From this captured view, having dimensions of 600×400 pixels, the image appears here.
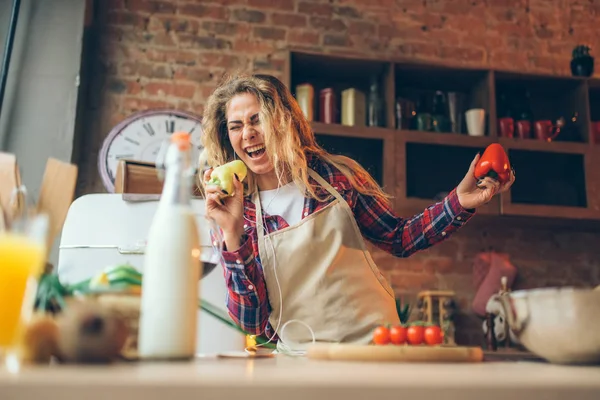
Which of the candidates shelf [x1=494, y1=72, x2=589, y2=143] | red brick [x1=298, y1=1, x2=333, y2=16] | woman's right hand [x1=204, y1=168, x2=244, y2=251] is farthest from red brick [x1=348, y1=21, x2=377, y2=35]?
woman's right hand [x1=204, y1=168, x2=244, y2=251]

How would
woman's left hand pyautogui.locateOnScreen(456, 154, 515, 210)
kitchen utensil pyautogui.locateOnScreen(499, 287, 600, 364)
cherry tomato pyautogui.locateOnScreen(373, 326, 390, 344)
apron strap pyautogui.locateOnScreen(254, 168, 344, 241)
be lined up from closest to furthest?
1. kitchen utensil pyautogui.locateOnScreen(499, 287, 600, 364)
2. cherry tomato pyautogui.locateOnScreen(373, 326, 390, 344)
3. woman's left hand pyautogui.locateOnScreen(456, 154, 515, 210)
4. apron strap pyautogui.locateOnScreen(254, 168, 344, 241)

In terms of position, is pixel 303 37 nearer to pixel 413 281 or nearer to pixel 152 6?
pixel 152 6

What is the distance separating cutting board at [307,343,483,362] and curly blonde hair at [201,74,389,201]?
1050mm

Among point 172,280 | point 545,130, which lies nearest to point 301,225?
point 172,280

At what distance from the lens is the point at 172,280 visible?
2.22 feet

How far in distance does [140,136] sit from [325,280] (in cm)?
168

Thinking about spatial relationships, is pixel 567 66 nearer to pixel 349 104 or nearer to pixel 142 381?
pixel 349 104

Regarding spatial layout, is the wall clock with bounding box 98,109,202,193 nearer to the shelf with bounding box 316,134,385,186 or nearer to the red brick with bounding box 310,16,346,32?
the shelf with bounding box 316,134,385,186

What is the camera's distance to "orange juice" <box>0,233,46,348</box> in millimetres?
613

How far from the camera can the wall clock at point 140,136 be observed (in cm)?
304

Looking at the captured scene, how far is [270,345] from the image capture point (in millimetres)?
1692

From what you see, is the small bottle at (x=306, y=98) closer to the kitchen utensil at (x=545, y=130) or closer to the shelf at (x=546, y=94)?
the shelf at (x=546, y=94)

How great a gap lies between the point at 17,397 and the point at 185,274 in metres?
0.30

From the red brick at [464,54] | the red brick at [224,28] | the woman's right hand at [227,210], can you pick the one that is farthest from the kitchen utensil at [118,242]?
the red brick at [464,54]
